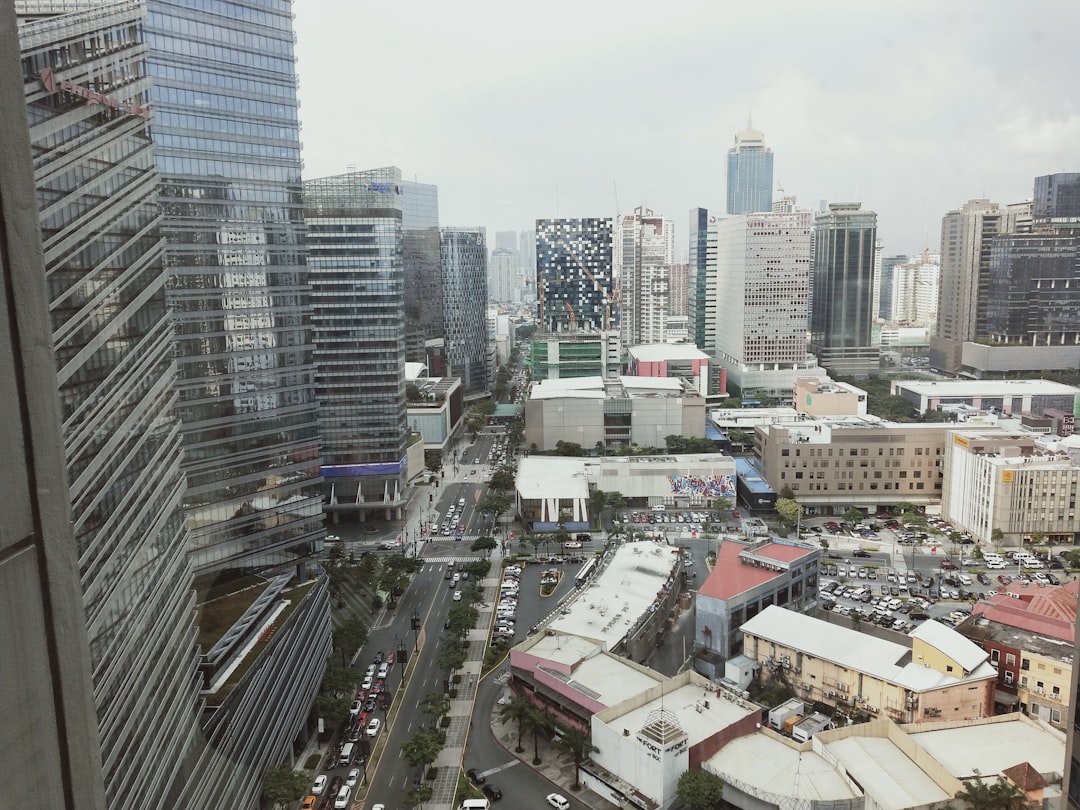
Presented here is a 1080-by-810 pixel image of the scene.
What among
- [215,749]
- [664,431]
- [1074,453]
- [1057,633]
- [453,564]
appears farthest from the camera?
[664,431]

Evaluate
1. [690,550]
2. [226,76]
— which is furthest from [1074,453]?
[226,76]

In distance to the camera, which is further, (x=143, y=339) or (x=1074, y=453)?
(x=1074, y=453)

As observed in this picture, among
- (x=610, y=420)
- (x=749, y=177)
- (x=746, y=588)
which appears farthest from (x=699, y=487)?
(x=749, y=177)

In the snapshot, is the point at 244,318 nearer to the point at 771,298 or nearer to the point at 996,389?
the point at 771,298

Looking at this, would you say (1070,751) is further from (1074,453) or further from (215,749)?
(1074,453)

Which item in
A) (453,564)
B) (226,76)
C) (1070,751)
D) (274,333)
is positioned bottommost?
(453,564)

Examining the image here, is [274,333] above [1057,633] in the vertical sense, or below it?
above

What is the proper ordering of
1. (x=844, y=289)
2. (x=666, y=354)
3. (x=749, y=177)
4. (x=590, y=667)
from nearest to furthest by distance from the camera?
(x=590, y=667)
(x=666, y=354)
(x=844, y=289)
(x=749, y=177)

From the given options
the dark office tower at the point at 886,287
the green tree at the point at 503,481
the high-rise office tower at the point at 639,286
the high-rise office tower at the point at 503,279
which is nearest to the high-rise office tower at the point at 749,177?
the dark office tower at the point at 886,287
